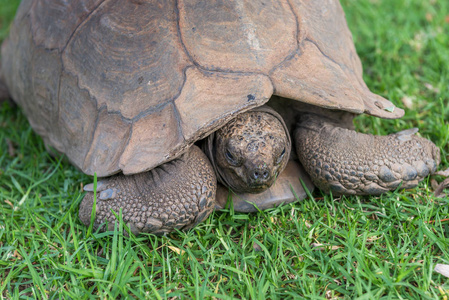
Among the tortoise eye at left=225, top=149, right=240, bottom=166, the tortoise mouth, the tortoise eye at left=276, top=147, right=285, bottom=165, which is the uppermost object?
the tortoise eye at left=225, top=149, right=240, bottom=166

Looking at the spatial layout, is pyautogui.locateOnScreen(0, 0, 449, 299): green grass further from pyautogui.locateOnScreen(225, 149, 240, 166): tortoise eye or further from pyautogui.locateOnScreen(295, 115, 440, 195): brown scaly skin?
pyautogui.locateOnScreen(225, 149, 240, 166): tortoise eye

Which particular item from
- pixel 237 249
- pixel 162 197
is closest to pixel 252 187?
pixel 237 249

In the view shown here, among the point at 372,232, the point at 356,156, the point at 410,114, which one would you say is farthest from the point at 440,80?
the point at 372,232

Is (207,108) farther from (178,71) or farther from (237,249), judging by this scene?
(237,249)

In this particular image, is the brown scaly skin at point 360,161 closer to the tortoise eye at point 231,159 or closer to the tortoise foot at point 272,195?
the tortoise foot at point 272,195

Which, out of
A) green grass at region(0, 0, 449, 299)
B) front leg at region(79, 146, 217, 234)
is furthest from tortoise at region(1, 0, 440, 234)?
green grass at region(0, 0, 449, 299)

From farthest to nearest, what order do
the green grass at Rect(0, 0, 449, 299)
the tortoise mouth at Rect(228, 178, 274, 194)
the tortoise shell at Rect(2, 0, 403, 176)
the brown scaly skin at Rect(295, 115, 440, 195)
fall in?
the brown scaly skin at Rect(295, 115, 440, 195)
the tortoise mouth at Rect(228, 178, 274, 194)
the tortoise shell at Rect(2, 0, 403, 176)
the green grass at Rect(0, 0, 449, 299)

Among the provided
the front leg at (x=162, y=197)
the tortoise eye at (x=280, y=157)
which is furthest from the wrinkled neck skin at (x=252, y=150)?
the front leg at (x=162, y=197)
